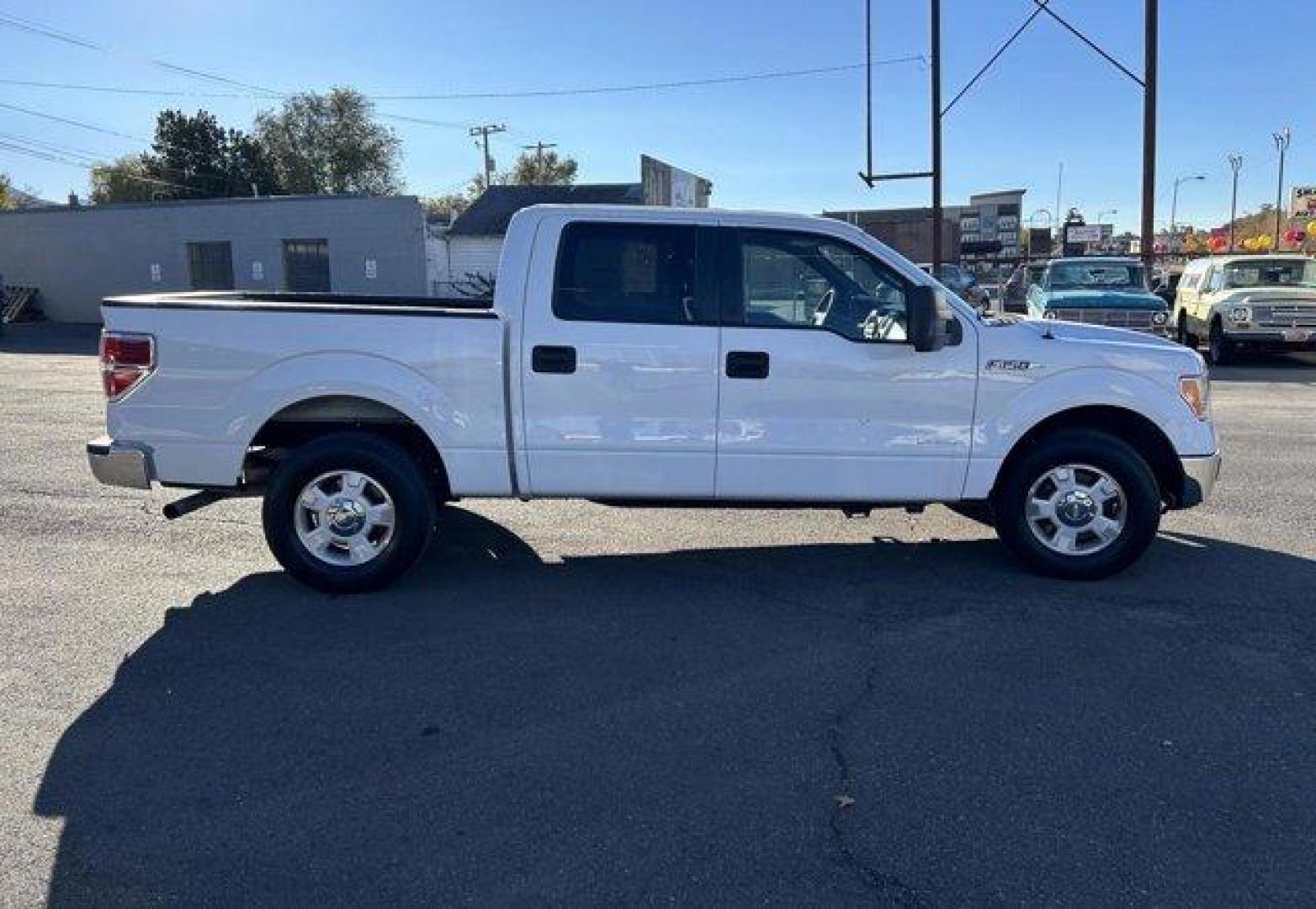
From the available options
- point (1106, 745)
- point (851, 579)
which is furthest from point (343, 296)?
point (1106, 745)

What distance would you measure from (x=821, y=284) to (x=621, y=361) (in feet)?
3.75

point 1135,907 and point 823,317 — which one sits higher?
point 823,317

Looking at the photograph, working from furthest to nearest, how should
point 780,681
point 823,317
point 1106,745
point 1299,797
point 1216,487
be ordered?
point 1216,487
point 823,317
point 780,681
point 1106,745
point 1299,797

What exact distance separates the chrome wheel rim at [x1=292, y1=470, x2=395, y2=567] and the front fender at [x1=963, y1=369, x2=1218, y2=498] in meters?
3.17

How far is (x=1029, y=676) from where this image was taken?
14.1 feet

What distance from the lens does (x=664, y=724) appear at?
3893 millimetres

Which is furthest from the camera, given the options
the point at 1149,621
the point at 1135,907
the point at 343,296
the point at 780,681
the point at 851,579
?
the point at 343,296

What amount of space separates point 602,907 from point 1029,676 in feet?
7.65

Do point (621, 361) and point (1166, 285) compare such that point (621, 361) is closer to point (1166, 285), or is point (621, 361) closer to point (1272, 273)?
point (1272, 273)

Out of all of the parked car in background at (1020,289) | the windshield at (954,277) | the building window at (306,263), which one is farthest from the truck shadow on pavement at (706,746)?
the building window at (306,263)

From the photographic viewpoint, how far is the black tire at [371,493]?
5301mm

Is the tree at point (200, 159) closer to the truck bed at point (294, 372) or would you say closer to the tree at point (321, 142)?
the tree at point (321, 142)

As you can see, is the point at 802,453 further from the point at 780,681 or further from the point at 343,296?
the point at 343,296

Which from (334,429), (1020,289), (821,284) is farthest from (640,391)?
(1020,289)
